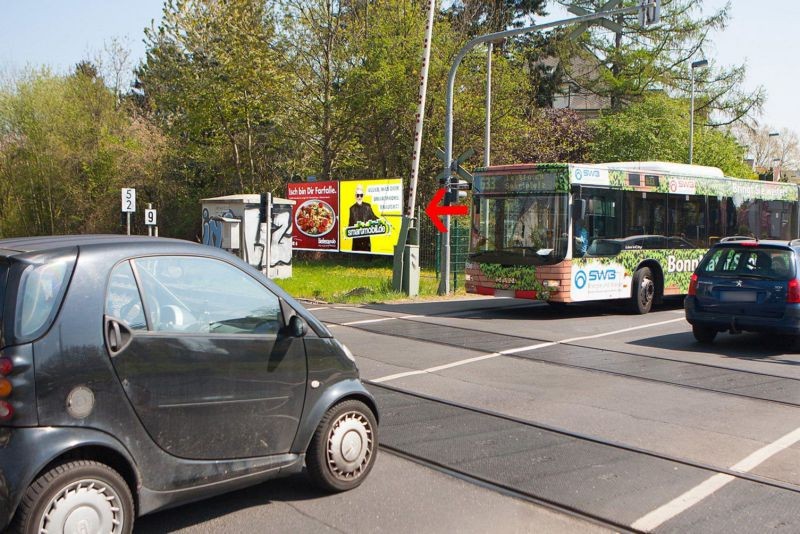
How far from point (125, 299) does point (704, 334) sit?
33.2ft

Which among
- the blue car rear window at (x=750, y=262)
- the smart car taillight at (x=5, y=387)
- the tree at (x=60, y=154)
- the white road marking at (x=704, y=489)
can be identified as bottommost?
the white road marking at (x=704, y=489)

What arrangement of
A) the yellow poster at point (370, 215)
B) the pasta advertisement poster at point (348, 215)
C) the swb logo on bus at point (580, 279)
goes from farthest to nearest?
the pasta advertisement poster at point (348, 215) < the yellow poster at point (370, 215) < the swb logo on bus at point (580, 279)

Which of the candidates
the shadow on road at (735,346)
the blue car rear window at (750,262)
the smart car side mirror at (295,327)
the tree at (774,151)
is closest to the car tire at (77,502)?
the smart car side mirror at (295,327)

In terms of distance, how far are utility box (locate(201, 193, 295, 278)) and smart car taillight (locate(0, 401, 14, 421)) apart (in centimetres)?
2062

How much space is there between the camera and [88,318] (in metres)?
3.85

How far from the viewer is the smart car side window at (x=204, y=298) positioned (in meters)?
4.22

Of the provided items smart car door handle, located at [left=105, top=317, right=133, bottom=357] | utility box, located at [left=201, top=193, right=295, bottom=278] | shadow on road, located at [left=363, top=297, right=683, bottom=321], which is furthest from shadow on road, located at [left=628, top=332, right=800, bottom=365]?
utility box, located at [left=201, top=193, right=295, bottom=278]

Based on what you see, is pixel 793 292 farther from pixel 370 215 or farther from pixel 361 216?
pixel 361 216

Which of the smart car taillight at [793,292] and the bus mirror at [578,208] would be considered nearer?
the smart car taillight at [793,292]

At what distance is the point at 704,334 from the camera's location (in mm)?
12211

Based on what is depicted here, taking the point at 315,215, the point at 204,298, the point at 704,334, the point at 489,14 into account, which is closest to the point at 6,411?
the point at 204,298

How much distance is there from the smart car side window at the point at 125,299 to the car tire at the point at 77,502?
2.31 feet

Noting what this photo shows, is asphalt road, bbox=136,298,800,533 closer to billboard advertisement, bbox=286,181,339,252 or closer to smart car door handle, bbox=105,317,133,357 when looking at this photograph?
smart car door handle, bbox=105,317,133,357

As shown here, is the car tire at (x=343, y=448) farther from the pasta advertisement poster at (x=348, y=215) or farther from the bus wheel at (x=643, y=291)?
the pasta advertisement poster at (x=348, y=215)
